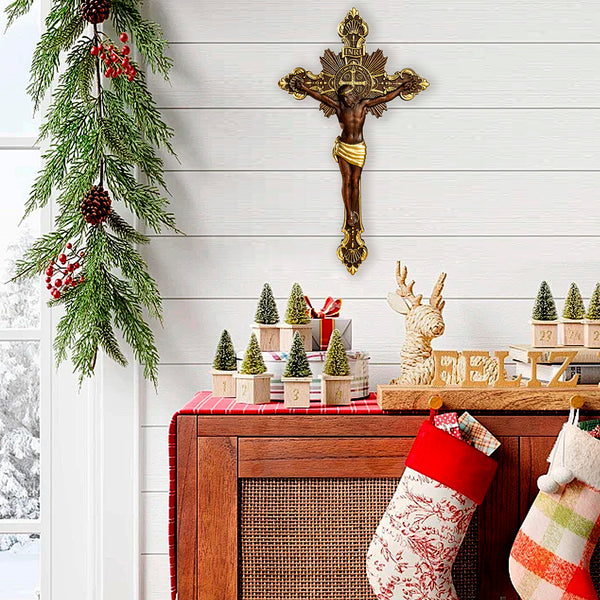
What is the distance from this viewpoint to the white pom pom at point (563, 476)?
128 centimetres

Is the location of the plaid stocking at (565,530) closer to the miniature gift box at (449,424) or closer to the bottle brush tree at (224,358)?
the miniature gift box at (449,424)

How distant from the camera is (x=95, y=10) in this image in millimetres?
1597

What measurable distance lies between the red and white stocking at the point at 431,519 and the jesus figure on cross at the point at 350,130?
0.64 metres

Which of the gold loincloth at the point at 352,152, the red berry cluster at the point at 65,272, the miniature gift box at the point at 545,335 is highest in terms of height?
the gold loincloth at the point at 352,152

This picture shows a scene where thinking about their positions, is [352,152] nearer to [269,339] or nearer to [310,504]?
[269,339]

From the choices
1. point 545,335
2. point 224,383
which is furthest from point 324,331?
point 545,335

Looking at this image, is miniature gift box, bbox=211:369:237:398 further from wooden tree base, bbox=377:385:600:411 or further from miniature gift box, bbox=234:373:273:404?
wooden tree base, bbox=377:385:600:411

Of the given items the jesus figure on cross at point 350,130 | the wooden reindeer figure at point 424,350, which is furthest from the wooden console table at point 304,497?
the jesus figure on cross at point 350,130

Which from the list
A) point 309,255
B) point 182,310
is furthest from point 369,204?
point 182,310

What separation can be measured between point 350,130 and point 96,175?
0.58 metres

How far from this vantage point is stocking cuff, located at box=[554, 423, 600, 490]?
1.29m

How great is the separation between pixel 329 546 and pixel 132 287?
29.0 inches

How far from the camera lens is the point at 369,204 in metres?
1.77

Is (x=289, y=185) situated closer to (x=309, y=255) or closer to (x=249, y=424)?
(x=309, y=255)
